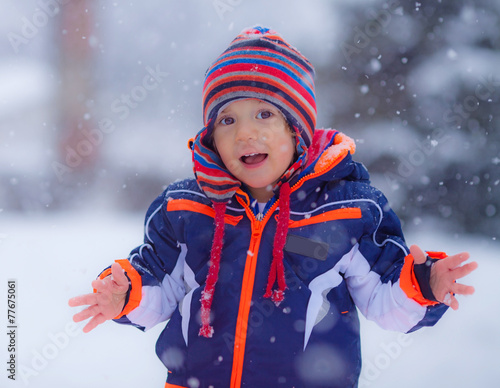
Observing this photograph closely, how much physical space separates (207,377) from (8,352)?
4.81ft

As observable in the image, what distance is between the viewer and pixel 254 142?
1.33 meters

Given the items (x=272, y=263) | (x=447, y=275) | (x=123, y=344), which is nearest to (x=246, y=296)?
(x=272, y=263)

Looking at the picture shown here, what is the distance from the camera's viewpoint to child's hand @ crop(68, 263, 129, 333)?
1.21 m

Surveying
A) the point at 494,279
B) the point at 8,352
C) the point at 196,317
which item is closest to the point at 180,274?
A: the point at 196,317

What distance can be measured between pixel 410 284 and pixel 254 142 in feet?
2.00

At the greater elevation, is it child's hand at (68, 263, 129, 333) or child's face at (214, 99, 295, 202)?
child's face at (214, 99, 295, 202)

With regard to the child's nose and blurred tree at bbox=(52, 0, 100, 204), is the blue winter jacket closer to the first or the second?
the child's nose
